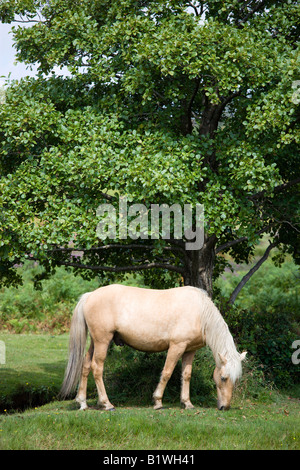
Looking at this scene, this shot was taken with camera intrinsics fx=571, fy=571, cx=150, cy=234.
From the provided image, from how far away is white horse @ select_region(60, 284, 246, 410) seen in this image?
10.5 metres

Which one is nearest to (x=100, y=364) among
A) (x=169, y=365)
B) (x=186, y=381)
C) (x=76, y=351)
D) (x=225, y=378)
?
(x=76, y=351)

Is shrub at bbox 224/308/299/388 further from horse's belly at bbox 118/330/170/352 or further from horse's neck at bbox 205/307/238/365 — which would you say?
horse's belly at bbox 118/330/170/352

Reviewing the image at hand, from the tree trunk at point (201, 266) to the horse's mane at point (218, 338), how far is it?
2.29 m

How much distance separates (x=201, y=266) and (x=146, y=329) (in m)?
2.86

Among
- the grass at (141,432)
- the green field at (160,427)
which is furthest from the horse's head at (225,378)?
the grass at (141,432)

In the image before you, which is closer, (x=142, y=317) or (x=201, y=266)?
→ (x=142, y=317)

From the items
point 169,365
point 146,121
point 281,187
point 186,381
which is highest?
point 146,121

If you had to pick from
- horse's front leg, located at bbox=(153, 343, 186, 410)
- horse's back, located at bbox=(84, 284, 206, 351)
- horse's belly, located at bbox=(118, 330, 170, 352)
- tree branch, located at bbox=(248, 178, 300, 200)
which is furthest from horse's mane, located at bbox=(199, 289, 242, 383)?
A: tree branch, located at bbox=(248, 178, 300, 200)

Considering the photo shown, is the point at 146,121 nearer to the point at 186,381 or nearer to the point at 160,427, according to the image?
the point at 186,381

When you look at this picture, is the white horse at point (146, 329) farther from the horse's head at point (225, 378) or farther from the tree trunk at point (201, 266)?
the tree trunk at point (201, 266)

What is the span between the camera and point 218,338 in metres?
10.4

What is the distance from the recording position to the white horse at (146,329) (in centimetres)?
1050

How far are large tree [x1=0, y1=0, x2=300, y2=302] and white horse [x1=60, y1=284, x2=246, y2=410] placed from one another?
1256mm
